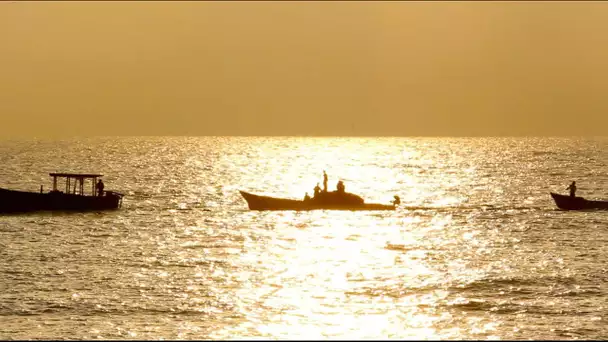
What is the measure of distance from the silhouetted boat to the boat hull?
1387cm

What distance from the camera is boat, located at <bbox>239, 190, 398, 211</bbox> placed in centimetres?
8075

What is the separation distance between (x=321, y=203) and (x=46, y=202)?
23.5 metres

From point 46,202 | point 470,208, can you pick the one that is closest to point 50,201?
point 46,202

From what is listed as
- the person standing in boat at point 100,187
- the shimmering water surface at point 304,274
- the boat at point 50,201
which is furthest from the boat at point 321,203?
the boat at point 50,201

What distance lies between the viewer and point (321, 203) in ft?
266

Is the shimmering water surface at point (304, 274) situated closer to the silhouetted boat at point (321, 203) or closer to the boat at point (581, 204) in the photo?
the silhouetted boat at point (321, 203)

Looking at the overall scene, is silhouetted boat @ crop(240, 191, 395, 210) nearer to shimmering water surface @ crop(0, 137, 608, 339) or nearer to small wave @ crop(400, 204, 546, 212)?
shimmering water surface @ crop(0, 137, 608, 339)

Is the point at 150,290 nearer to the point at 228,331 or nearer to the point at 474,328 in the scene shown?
the point at 228,331

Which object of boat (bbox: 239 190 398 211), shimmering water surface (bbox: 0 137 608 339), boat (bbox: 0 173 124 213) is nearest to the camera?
shimmering water surface (bbox: 0 137 608 339)

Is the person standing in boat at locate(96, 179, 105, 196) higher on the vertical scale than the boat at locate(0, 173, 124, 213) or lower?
higher

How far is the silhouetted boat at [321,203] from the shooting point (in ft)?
265

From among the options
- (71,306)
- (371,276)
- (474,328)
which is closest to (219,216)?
(371,276)

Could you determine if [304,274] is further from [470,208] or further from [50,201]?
[470,208]

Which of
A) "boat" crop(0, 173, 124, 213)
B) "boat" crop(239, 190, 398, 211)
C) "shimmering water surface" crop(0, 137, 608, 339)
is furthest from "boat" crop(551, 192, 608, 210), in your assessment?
"boat" crop(0, 173, 124, 213)
